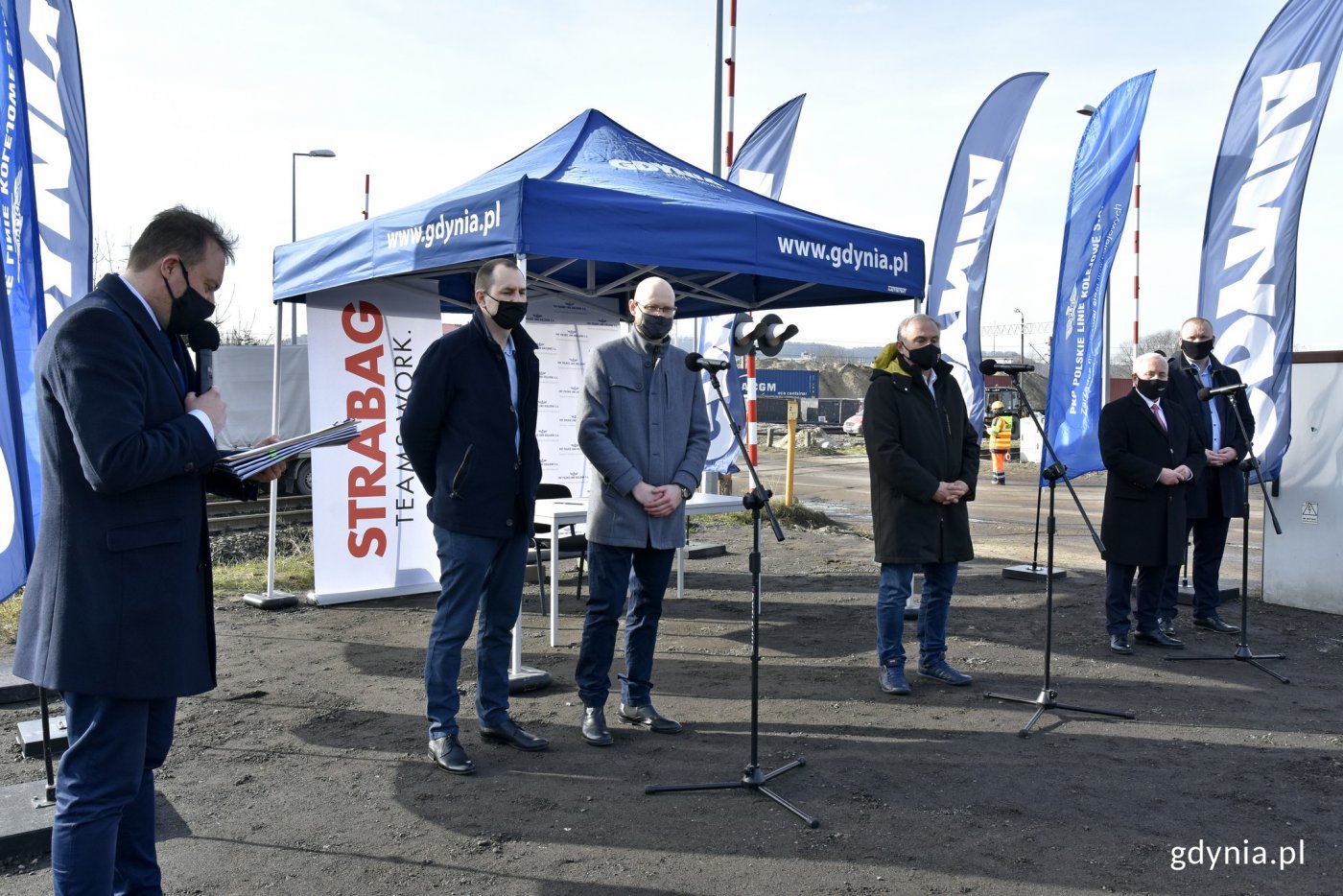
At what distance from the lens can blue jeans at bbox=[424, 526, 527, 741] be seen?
4.34 m

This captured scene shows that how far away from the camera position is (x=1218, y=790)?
4172 millimetres

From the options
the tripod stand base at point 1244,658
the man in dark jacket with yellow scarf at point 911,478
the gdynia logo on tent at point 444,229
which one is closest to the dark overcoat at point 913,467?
the man in dark jacket with yellow scarf at point 911,478

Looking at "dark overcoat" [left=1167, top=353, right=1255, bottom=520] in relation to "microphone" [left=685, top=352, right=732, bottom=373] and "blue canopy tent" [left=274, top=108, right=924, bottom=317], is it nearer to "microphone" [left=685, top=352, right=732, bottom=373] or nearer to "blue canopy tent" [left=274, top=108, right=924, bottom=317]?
"blue canopy tent" [left=274, top=108, right=924, bottom=317]

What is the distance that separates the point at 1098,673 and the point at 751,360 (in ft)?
18.2

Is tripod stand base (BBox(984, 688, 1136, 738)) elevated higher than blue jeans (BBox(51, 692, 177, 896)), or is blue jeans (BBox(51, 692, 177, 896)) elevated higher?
blue jeans (BBox(51, 692, 177, 896))

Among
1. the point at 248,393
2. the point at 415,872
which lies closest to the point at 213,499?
the point at 248,393

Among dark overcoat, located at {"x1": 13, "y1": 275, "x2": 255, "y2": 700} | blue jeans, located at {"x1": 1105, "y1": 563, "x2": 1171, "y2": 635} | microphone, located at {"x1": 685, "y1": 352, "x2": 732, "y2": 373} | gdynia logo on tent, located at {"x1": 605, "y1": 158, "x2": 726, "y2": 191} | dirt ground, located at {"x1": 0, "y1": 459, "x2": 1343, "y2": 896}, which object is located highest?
gdynia logo on tent, located at {"x1": 605, "y1": 158, "x2": 726, "y2": 191}

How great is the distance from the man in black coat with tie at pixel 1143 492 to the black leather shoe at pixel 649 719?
3.20 meters

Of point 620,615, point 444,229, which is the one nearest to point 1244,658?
point 620,615

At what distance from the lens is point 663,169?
6.87 m

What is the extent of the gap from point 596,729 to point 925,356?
2606 mm

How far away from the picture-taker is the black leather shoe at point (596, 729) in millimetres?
4664

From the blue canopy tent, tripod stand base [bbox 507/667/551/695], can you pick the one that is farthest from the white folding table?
the blue canopy tent

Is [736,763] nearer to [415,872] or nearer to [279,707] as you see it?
[415,872]
